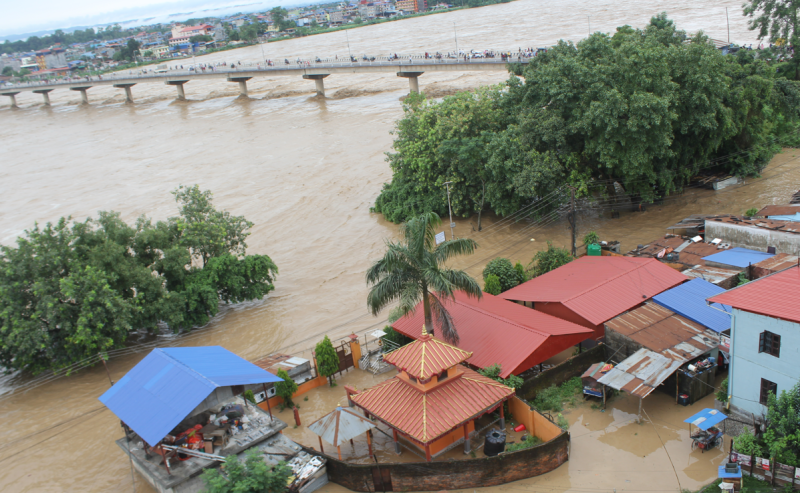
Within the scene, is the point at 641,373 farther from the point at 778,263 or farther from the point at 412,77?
the point at 412,77

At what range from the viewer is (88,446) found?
→ 61.8ft

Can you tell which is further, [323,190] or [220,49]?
[220,49]

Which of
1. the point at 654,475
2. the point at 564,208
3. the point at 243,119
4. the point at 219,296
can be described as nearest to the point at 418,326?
the point at 654,475

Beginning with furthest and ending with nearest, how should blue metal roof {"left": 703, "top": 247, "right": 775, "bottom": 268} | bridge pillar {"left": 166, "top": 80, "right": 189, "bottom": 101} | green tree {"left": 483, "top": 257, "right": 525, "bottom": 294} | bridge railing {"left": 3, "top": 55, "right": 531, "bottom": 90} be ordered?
bridge pillar {"left": 166, "top": 80, "right": 189, "bottom": 101} < bridge railing {"left": 3, "top": 55, "right": 531, "bottom": 90} < green tree {"left": 483, "top": 257, "right": 525, "bottom": 294} < blue metal roof {"left": 703, "top": 247, "right": 775, "bottom": 268}

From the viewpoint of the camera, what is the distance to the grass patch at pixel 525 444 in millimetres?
15477

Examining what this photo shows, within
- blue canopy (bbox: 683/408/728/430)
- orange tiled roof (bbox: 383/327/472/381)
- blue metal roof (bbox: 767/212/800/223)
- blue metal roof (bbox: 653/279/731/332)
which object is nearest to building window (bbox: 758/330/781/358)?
blue canopy (bbox: 683/408/728/430)

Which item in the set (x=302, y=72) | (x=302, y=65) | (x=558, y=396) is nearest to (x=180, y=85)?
(x=302, y=65)

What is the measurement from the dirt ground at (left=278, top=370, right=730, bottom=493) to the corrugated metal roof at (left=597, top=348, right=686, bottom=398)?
0.93 m

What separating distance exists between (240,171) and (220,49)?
104 meters

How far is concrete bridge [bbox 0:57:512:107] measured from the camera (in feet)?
203

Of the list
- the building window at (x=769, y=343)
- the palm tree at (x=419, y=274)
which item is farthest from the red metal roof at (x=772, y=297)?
the palm tree at (x=419, y=274)

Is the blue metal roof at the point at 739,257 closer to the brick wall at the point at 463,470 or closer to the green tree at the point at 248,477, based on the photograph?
the brick wall at the point at 463,470

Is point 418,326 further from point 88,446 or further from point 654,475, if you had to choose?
point 88,446

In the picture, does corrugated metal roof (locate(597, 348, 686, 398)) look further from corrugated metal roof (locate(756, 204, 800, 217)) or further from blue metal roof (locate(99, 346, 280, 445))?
corrugated metal roof (locate(756, 204, 800, 217))
